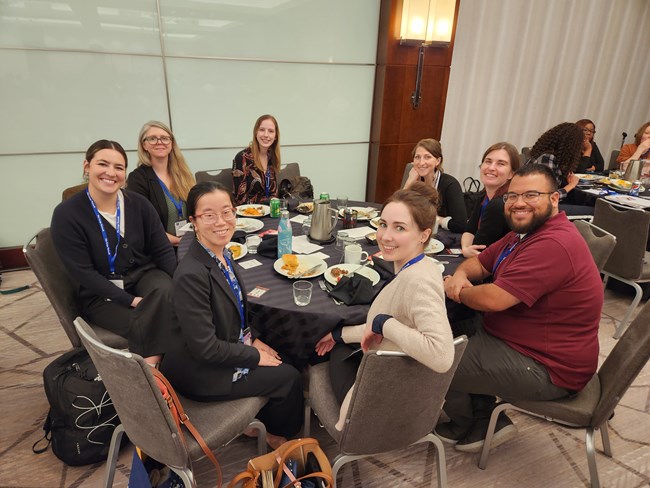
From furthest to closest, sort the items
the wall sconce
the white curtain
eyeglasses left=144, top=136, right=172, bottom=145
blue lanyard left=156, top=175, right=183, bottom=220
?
the white curtain
the wall sconce
blue lanyard left=156, top=175, right=183, bottom=220
eyeglasses left=144, top=136, right=172, bottom=145

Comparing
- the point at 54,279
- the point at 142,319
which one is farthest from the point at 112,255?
the point at 142,319

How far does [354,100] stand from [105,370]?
4.06 meters

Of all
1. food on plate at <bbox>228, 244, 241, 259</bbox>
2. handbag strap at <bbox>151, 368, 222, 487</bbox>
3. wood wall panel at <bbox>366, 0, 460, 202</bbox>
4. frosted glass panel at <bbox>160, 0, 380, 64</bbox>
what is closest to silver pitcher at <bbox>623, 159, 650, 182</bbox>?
wood wall panel at <bbox>366, 0, 460, 202</bbox>

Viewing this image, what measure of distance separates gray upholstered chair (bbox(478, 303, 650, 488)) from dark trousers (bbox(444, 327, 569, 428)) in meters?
0.05

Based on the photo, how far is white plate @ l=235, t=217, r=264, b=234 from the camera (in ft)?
7.91

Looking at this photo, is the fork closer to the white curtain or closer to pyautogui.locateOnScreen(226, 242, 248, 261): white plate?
pyautogui.locateOnScreen(226, 242, 248, 261): white plate

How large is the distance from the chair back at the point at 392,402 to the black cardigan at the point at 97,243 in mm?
1385

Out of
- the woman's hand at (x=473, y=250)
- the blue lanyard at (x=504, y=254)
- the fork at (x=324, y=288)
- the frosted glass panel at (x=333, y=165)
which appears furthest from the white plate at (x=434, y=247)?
the frosted glass panel at (x=333, y=165)

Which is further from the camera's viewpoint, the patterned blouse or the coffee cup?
the patterned blouse

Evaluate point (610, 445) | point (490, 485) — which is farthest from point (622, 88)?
point (490, 485)

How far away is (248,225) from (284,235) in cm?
53

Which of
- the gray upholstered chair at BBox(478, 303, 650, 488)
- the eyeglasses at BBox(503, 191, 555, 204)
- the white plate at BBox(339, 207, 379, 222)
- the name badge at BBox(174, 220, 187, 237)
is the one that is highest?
the eyeglasses at BBox(503, 191, 555, 204)

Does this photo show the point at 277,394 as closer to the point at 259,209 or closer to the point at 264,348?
the point at 264,348

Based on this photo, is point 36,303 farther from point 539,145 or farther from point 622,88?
point 622,88
